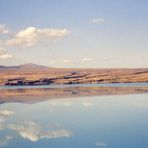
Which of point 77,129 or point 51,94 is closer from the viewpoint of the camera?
point 77,129

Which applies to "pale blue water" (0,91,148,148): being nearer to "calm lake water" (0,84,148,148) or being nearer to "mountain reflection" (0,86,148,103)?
"calm lake water" (0,84,148,148)

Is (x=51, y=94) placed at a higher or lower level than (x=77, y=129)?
higher

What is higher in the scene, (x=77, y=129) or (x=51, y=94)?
(x=51, y=94)

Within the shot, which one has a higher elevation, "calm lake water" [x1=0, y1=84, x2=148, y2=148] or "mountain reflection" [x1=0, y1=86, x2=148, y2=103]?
"mountain reflection" [x1=0, y1=86, x2=148, y2=103]

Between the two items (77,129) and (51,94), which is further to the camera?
(51,94)

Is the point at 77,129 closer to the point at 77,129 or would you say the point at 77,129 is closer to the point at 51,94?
the point at 77,129

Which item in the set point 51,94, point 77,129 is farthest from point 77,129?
point 51,94

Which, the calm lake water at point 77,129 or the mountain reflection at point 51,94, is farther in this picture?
the mountain reflection at point 51,94

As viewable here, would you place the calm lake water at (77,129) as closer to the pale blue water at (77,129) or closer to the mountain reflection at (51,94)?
the pale blue water at (77,129)

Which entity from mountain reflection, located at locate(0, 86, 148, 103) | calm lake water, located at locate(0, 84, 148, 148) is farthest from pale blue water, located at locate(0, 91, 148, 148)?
mountain reflection, located at locate(0, 86, 148, 103)

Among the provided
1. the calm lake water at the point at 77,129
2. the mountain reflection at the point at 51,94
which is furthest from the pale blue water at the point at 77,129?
the mountain reflection at the point at 51,94

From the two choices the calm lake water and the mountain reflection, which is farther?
the mountain reflection

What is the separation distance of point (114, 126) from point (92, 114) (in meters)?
3.84

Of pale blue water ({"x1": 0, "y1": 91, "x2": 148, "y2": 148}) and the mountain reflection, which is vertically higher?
the mountain reflection
